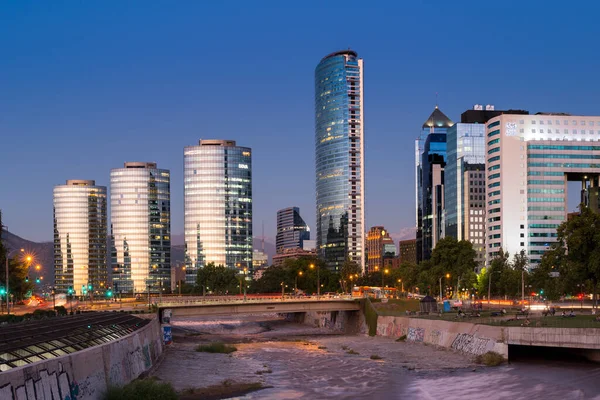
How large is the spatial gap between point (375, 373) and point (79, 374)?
125 ft

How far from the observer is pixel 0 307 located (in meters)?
138

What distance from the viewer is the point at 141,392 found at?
1969 inches

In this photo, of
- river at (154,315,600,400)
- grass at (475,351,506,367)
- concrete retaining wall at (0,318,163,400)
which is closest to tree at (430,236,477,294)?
river at (154,315,600,400)

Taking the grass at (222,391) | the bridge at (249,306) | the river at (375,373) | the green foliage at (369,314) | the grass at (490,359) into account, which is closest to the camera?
the grass at (222,391)

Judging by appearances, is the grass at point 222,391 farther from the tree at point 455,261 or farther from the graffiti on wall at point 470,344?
the tree at point 455,261

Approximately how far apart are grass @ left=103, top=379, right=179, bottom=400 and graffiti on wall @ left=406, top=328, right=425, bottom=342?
61.1m

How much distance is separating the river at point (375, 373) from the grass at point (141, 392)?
10.6 meters

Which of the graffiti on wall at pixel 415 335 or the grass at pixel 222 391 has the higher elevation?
the grass at pixel 222 391

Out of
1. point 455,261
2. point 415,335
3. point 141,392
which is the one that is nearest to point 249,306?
point 415,335

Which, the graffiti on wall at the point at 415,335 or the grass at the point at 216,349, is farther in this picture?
the graffiti on wall at the point at 415,335

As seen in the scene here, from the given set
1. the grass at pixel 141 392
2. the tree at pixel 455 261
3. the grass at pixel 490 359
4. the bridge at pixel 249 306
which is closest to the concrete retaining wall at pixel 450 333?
the grass at pixel 490 359

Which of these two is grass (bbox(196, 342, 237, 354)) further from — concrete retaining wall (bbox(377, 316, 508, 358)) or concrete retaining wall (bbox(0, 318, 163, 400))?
concrete retaining wall (bbox(0, 318, 163, 400))

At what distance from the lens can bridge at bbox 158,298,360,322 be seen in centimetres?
12838

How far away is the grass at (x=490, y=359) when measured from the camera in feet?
251
